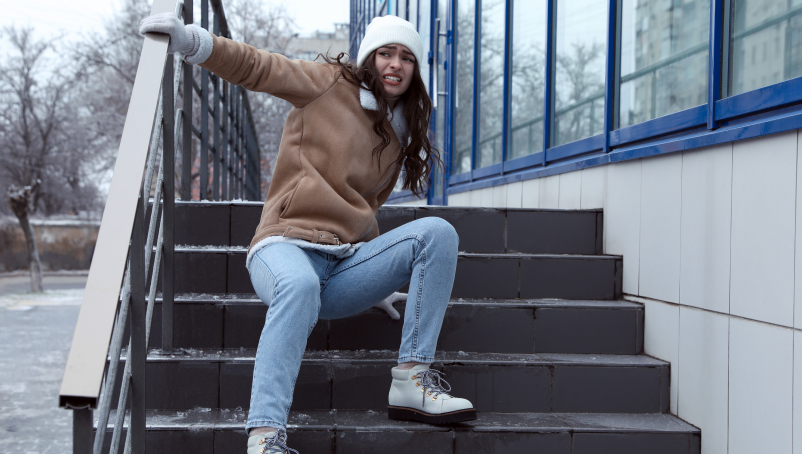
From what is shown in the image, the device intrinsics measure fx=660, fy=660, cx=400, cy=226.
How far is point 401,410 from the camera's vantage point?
2.02 meters

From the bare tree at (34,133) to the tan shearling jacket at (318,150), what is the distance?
789 inches

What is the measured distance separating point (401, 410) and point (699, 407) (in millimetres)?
938

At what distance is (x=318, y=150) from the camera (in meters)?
2.07

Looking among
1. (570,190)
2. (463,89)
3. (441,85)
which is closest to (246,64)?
(570,190)

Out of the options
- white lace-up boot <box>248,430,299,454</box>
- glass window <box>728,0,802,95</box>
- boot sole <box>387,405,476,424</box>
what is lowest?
boot sole <box>387,405,476,424</box>

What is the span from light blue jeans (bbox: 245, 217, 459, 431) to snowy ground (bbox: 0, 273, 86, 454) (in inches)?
96.1

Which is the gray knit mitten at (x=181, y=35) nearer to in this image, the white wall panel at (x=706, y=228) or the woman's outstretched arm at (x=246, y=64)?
the woman's outstretched arm at (x=246, y=64)

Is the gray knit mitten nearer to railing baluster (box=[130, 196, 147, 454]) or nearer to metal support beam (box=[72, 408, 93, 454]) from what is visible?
railing baluster (box=[130, 196, 147, 454])

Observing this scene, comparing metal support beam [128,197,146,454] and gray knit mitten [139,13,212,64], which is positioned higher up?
gray knit mitten [139,13,212,64]

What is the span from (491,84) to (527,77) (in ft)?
2.17

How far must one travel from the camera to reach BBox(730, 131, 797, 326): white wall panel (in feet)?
5.65

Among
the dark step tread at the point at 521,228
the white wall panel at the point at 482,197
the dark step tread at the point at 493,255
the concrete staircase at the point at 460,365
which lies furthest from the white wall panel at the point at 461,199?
the concrete staircase at the point at 460,365

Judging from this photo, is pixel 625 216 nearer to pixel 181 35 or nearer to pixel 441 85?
pixel 181 35

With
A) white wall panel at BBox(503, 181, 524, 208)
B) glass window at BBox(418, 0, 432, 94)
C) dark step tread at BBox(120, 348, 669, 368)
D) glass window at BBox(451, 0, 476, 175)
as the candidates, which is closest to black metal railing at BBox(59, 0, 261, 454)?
dark step tread at BBox(120, 348, 669, 368)
